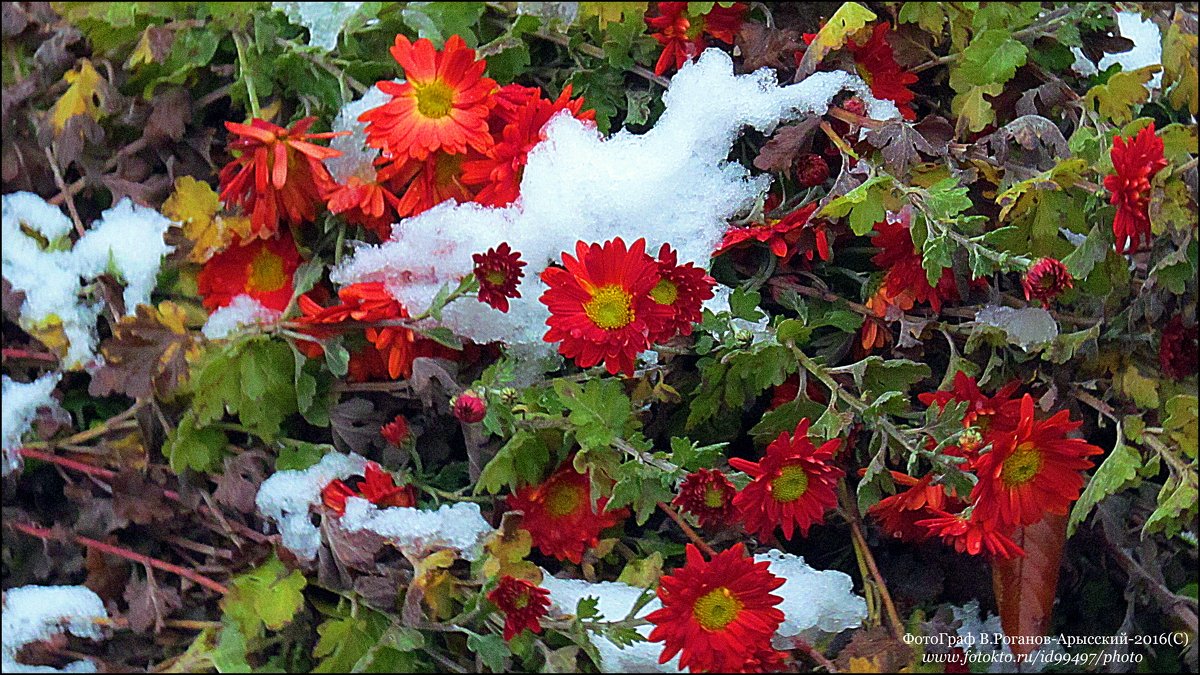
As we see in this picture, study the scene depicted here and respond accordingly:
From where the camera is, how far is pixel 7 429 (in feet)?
2.37

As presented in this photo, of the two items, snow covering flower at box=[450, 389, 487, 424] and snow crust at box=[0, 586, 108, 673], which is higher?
snow covering flower at box=[450, 389, 487, 424]

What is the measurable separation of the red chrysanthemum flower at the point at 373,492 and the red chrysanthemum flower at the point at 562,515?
7 cm

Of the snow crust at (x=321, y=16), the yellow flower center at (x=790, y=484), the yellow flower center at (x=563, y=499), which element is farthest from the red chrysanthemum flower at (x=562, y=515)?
the snow crust at (x=321, y=16)

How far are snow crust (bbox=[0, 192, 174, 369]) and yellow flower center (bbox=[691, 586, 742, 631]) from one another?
41cm

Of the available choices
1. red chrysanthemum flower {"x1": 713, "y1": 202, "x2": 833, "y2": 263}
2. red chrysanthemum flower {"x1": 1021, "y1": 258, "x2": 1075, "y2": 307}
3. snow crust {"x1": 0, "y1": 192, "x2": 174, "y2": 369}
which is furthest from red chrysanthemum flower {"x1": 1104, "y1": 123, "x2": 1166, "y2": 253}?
snow crust {"x1": 0, "y1": 192, "x2": 174, "y2": 369}

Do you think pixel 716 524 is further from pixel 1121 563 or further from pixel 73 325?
pixel 73 325

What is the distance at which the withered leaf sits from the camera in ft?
2.18

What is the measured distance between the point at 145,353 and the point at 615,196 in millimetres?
314

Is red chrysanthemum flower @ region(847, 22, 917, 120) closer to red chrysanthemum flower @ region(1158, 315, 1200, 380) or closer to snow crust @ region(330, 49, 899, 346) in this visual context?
snow crust @ region(330, 49, 899, 346)

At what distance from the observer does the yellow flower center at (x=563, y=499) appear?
2.15ft

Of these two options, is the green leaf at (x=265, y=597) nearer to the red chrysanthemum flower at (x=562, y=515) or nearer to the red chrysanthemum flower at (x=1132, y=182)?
the red chrysanthemum flower at (x=562, y=515)

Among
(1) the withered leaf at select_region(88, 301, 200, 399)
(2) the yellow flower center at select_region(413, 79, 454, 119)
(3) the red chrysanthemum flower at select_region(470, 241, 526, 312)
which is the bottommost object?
(1) the withered leaf at select_region(88, 301, 200, 399)

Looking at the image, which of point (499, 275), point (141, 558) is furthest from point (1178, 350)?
point (141, 558)

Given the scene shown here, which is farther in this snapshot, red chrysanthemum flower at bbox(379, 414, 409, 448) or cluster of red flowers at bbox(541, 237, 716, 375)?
red chrysanthemum flower at bbox(379, 414, 409, 448)
